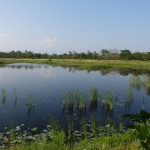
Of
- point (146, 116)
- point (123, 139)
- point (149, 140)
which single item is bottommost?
point (123, 139)

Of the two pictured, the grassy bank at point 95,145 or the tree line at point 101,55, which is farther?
the tree line at point 101,55

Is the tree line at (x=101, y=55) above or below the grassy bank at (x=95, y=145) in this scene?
above

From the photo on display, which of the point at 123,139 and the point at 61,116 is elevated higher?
the point at 123,139

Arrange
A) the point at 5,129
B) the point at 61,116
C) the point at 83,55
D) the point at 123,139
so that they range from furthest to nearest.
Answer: the point at 83,55 → the point at 61,116 → the point at 5,129 → the point at 123,139

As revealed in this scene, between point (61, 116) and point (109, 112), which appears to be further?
point (109, 112)

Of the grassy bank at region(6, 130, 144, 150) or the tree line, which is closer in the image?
the grassy bank at region(6, 130, 144, 150)

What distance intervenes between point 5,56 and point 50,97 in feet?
304

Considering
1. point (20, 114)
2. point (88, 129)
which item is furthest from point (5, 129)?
point (88, 129)

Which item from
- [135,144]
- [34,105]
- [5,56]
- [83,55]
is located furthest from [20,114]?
[5,56]

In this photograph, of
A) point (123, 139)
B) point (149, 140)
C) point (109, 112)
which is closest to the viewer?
point (149, 140)

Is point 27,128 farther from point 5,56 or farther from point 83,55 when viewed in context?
point 5,56

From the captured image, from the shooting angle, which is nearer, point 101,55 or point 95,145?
point 95,145

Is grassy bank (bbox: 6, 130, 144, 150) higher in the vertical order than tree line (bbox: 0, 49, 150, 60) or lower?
lower

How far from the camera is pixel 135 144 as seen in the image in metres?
4.73
